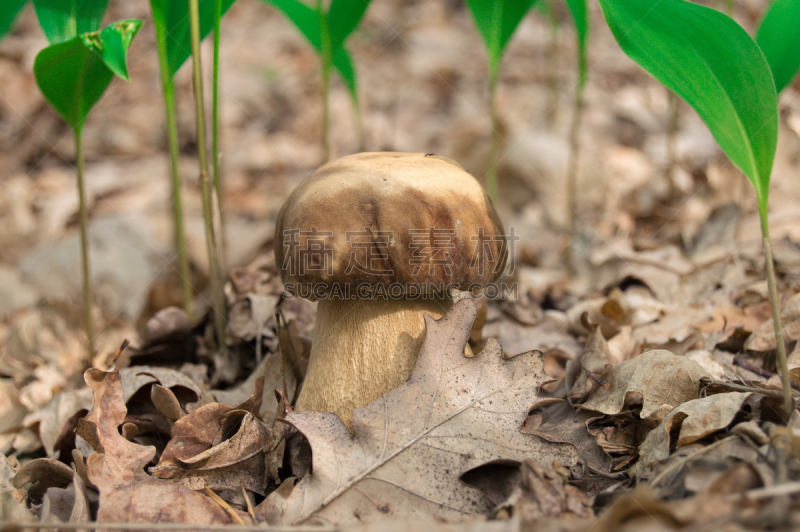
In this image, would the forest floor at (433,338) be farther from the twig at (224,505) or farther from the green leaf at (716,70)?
the green leaf at (716,70)

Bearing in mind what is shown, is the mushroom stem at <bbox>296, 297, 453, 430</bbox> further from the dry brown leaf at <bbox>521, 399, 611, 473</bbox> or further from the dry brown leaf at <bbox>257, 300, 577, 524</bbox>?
the dry brown leaf at <bbox>521, 399, 611, 473</bbox>

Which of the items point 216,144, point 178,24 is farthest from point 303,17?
point 216,144

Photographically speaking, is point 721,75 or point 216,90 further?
point 216,90

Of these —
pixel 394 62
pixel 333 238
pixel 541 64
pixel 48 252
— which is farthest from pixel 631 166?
pixel 48 252

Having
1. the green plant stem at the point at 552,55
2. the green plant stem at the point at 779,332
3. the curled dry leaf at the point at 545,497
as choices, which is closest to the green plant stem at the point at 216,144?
the curled dry leaf at the point at 545,497

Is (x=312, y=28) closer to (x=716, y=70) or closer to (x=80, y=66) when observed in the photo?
(x=80, y=66)

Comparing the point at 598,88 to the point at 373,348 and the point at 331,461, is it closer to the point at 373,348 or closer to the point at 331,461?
the point at 373,348
